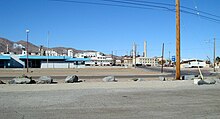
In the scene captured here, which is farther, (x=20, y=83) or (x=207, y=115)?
(x=20, y=83)

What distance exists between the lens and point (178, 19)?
29656 mm

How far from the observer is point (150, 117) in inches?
382

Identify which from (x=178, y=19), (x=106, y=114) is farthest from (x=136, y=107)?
(x=178, y=19)

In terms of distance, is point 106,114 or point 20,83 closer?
point 106,114

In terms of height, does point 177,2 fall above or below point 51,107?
above

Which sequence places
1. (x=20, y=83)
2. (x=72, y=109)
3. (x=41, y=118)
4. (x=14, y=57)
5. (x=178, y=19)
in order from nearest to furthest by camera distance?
(x=41, y=118) < (x=72, y=109) < (x=20, y=83) < (x=178, y=19) < (x=14, y=57)

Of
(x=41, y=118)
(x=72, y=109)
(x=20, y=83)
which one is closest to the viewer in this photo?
(x=41, y=118)

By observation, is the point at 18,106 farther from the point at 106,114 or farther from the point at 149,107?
the point at 149,107

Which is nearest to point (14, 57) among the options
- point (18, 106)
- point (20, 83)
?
point (20, 83)

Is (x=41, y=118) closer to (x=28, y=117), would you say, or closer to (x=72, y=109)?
(x=28, y=117)

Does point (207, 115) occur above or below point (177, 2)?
below

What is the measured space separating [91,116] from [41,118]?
1593 mm

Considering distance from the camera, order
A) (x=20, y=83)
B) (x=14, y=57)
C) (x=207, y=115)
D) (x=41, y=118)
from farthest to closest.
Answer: (x=14, y=57) → (x=20, y=83) → (x=207, y=115) → (x=41, y=118)

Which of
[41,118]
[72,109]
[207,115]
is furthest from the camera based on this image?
[72,109]
